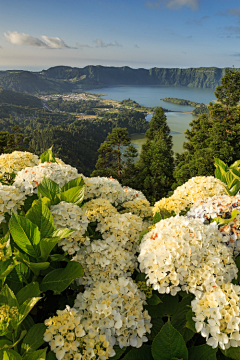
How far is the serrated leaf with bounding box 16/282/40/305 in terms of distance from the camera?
1528 mm

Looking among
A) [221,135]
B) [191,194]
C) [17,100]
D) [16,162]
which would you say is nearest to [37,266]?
[191,194]

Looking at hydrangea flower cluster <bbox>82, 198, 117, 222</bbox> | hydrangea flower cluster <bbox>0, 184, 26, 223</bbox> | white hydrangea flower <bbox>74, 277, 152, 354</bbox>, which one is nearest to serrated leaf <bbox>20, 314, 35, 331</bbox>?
white hydrangea flower <bbox>74, 277, 152, 354</bbox>

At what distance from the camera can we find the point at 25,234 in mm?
1727

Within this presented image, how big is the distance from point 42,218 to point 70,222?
0.80 ft

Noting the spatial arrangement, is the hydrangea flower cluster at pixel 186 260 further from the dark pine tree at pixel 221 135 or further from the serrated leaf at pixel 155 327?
the dark pine tree at pixel 221 135

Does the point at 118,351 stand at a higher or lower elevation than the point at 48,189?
Answer: lower

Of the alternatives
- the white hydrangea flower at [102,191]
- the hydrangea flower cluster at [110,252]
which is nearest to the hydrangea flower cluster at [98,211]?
the hydrangea flower cluster at [110,252]

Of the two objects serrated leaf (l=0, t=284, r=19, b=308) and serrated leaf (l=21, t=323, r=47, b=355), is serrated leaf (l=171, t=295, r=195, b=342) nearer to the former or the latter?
serrated leaf (l=21, t=323, r=47, b=355)

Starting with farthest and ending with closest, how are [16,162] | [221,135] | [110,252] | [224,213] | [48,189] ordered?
[221,135] → [16,162] → [48,189] → [224,213] → [110,252]

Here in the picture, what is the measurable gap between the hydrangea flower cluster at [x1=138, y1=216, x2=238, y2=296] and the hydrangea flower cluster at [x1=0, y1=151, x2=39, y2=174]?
2614 millimetres

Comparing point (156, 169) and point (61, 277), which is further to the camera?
point (156, 169)

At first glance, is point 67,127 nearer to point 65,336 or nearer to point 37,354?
point 65,336

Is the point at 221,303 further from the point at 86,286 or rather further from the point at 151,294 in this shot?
the point at 86,286

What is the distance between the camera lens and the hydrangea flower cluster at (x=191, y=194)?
2762 millimetres
